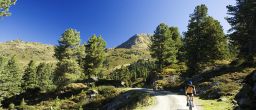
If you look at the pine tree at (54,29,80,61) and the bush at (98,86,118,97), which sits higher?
the pine tree at (54,29,80,61)

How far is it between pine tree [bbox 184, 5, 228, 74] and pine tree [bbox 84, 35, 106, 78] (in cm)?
2184

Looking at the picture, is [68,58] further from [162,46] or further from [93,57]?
[162,46]

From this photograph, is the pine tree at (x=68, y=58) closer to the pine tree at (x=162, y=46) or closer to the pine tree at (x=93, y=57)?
the pine tree at (x=93, y=57)

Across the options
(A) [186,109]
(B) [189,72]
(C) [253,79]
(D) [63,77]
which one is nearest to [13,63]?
(D) [63,77]

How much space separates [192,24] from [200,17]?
6.42ft

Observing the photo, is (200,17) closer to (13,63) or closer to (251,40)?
(251,40)

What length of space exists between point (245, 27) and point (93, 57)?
35.0 m

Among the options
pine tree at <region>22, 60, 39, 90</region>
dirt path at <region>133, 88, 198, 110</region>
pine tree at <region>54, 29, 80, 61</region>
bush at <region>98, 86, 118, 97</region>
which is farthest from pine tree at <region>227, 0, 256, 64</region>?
pine tree at <region>22, 60, 39, 90</region>

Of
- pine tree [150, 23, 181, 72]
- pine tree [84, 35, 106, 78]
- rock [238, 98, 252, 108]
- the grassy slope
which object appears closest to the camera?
rock [238, 98, 252, 108]

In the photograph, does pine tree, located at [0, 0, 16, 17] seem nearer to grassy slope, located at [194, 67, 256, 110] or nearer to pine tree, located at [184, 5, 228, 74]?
grassy slope, located at [194, 67, 256, 110]

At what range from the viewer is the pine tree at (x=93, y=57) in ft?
243

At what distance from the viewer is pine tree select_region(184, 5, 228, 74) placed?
5972 centimetres

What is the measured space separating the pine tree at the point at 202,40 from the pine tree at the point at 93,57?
21.8m

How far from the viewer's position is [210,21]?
6031cm
